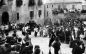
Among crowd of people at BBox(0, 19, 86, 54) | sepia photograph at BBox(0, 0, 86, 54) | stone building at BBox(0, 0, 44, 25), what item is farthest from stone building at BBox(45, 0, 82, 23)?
crowd of people at BBox(0, 19, 86, 54)

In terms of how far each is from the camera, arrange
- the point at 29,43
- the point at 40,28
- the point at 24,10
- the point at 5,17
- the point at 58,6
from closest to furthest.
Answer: the point at 29,43, the point at 5,17, the point at 40,28, the point at 24,10, the point at 58,6

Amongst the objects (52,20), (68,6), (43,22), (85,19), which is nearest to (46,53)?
(43,22)

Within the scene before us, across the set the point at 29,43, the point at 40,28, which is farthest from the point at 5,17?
the point at 29,43

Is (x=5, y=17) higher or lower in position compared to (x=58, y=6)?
higher

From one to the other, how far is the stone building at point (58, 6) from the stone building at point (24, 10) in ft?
13.7

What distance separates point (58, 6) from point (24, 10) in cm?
1521

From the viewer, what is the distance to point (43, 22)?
36594 mm

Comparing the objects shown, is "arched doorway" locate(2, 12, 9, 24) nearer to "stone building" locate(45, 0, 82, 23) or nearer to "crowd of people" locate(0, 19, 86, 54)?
"crowd of people" locate(0, 19, 86, 54)

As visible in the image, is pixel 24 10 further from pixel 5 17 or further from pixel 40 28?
pixel 40 28

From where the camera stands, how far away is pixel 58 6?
4572 cm

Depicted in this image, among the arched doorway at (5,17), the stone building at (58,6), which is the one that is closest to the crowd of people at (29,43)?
the arched doorway at (5,17)

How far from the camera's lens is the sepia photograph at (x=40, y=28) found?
1523cm

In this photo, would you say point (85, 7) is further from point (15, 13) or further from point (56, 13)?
point (15, 13)

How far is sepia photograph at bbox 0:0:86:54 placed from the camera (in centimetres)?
1523
